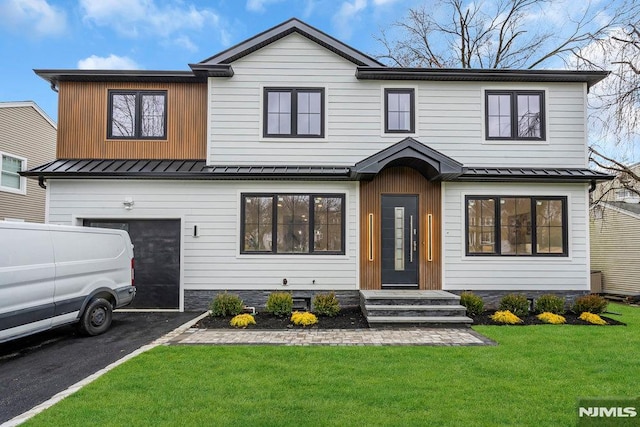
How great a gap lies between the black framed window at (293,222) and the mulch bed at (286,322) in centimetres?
161

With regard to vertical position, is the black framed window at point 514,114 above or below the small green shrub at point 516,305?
above

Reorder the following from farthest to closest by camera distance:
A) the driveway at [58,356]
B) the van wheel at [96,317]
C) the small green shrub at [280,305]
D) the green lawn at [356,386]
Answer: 1. the small green shrub at [280,305]
2. the van wheel at [96,317]
3. the driveway at [58,356]
4. the green lawn at [356,386]

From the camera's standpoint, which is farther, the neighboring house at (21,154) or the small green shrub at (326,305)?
the neighboring house at (21,154)

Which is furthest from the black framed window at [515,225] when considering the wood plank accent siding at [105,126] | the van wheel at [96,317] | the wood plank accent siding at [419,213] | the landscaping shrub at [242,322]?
the van wheel at [96,317]

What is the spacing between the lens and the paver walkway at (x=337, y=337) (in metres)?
5.77

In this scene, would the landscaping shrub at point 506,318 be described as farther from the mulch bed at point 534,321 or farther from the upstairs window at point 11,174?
the upstairs window at point 11,174

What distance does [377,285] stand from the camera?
8555mm

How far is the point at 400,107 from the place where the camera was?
896cm

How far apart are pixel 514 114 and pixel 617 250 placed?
32.4 feet

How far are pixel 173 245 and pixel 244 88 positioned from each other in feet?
13.8

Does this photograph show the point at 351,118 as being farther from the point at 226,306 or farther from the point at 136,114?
the point at 136,114

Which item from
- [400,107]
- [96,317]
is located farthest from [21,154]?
[400,107]

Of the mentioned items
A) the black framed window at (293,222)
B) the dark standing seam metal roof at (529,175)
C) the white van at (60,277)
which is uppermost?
the dark standing seam metal roof at (529,175)

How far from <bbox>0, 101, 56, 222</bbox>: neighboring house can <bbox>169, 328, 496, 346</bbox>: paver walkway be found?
1059 cm
